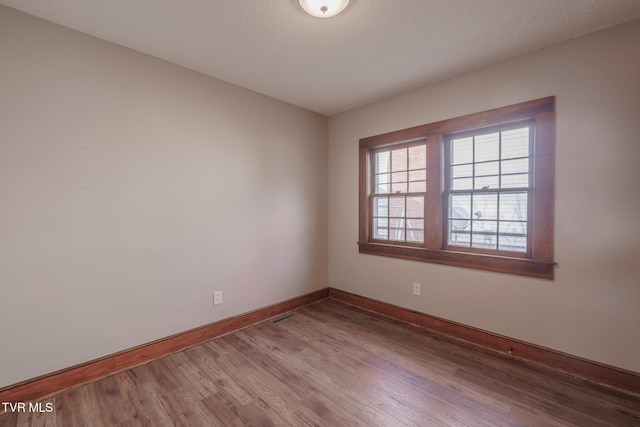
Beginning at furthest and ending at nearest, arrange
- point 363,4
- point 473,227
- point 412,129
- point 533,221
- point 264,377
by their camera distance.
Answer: point 412,129, point 473,227, point 533,221, point 264,377, point 363,4

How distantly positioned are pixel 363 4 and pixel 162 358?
10.1 ft

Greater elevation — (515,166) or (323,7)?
(323,7)

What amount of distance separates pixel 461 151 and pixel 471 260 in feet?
3.54

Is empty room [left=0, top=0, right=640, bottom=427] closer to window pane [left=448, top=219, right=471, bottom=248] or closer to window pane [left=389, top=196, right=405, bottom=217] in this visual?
window pane [left=448, top=219, right=471, bottom=248]

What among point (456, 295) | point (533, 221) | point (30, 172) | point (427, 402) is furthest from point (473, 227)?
point (30, 172)

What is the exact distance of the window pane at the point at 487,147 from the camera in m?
2.50

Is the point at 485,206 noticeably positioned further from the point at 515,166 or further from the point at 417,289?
the point at 417,289

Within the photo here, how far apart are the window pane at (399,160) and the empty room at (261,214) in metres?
0.15

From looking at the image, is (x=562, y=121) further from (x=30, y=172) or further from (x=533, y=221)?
(x=30, y=172)

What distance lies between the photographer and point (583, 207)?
2.03 m

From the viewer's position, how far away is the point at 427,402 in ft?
5.89

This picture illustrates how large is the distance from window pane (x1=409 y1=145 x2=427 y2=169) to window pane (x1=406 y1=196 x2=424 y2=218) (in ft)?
1.16

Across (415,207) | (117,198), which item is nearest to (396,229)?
(415,207)

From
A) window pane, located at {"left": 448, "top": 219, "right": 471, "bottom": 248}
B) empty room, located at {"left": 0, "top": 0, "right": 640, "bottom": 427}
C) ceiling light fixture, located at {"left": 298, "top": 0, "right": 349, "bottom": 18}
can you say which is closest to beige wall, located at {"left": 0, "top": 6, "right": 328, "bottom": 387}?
empty room, located at {"left": 0, "top": 0, "right": 640, "bottom": 427}
